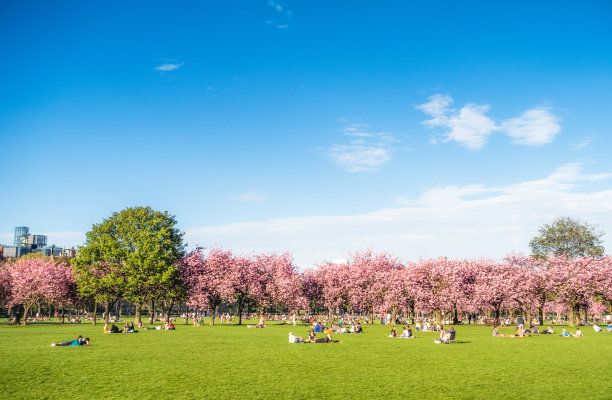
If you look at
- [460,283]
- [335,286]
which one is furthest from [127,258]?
[460,283]

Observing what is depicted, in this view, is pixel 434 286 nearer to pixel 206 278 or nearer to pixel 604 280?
pixel 604 280

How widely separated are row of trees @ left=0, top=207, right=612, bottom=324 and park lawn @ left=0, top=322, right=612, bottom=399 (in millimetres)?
33251

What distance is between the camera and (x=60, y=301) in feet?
236

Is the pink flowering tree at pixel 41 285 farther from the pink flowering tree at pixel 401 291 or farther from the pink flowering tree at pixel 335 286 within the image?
the pink flowering tree at pixel 401 291

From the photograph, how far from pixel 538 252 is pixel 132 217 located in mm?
85424

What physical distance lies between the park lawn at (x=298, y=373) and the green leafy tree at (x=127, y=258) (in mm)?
30693

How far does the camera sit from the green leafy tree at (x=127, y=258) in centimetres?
6191

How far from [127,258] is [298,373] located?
4962 cm

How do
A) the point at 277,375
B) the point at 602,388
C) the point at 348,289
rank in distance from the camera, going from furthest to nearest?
the point at 348,289 → the point at 277,375 → the point at 602,388

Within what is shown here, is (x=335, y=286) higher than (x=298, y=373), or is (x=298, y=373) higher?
(x=335, y=286)

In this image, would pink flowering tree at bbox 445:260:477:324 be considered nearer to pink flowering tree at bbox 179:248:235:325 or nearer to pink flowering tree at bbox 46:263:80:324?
pink flowering tree at bbox 179:248:235:325

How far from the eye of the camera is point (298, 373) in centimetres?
2062

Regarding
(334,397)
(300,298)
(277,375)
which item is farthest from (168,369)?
(300,298)

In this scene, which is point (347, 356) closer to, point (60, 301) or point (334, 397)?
point (334, 397)
